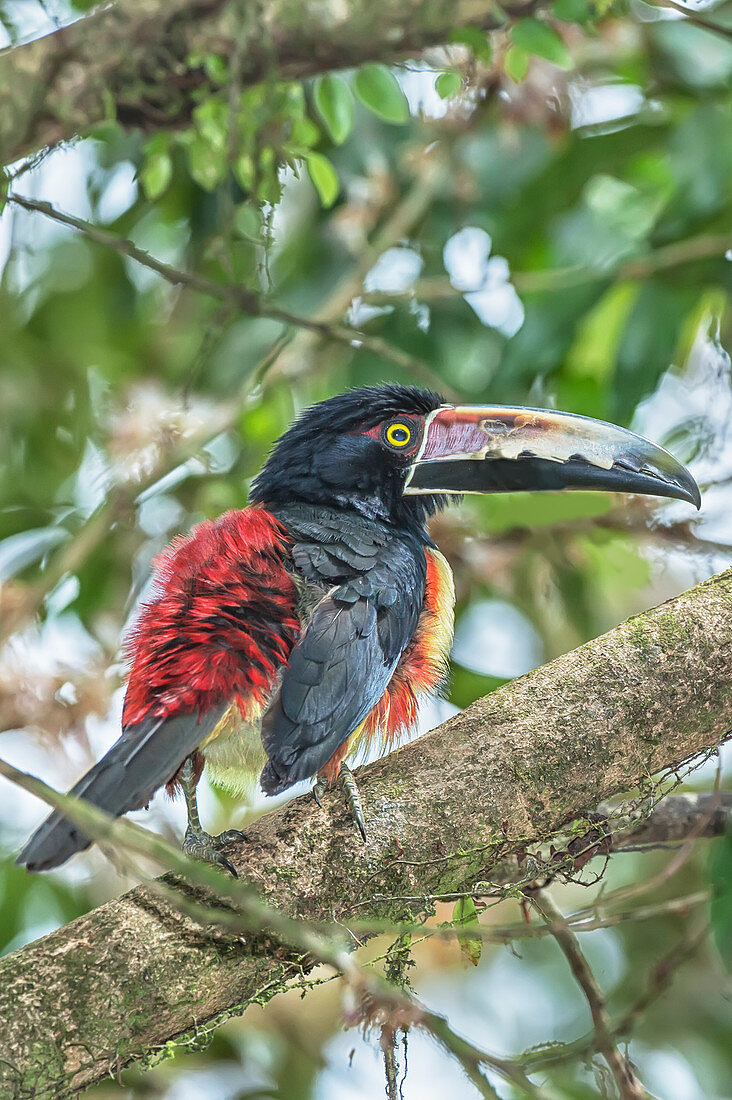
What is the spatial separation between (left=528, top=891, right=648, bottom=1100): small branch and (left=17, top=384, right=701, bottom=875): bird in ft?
1.69

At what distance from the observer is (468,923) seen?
212cm

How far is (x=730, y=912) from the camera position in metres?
2.45

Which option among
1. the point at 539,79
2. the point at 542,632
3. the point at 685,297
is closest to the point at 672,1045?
the point at 542,632

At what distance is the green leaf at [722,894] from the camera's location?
7.92 feet

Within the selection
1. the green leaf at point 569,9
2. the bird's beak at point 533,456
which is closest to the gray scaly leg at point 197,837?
the bird's beak at point 533,456

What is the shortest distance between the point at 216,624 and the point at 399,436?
0.91m

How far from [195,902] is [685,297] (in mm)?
2433

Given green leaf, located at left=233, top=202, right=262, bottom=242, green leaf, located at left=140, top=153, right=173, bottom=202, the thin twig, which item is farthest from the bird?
green leaf, located at left=140, top=153, right=173, bottom=202

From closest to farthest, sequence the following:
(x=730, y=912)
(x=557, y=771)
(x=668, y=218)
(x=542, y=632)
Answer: (x=557, y=771)
(x=730, y=912)
(x=668, y=218)
(x=542, y=632)

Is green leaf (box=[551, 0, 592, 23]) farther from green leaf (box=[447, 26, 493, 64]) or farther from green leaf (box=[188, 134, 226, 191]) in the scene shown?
green leaf (box=[188, 134, 226, 191])

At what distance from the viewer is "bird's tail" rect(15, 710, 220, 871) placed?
1.87 m

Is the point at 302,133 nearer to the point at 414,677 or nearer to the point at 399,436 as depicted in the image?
the point at 399,436

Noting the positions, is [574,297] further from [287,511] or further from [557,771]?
[557,771]

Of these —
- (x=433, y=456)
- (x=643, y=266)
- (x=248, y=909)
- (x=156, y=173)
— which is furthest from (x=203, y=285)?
(x=248, y=909)
